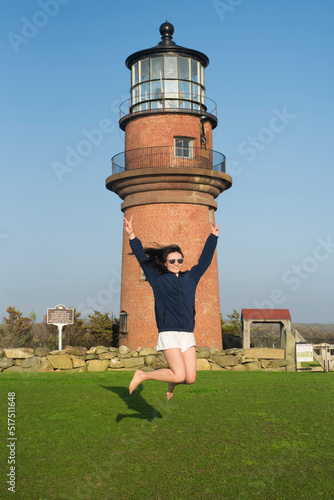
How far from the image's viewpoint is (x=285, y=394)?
1245 cm

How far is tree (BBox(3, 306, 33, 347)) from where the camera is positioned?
26464 millimetres

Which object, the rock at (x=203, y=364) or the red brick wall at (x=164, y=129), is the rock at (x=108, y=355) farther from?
the red brick wall at (x=164, y=129)

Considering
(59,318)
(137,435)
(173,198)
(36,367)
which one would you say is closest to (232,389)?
(137,435)

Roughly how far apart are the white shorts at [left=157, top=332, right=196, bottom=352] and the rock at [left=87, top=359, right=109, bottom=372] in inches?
511

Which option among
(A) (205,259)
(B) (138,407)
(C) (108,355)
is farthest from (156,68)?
(A) (205,259)

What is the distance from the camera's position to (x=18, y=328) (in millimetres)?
28922

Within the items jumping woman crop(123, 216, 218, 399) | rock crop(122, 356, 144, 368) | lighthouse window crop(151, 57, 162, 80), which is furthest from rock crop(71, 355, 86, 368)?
lighthouse window crop(151, 57, 162, 80)

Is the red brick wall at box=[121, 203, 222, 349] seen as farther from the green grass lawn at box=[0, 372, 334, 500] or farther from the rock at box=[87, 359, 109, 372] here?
the green grass lawn at box=[0, 372, 334, 500]

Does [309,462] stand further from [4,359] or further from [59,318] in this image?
[59,318]

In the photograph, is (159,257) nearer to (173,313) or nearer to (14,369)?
(173,313)

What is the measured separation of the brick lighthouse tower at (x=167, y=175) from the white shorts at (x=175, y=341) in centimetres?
1709

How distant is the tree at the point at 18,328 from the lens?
26.5m

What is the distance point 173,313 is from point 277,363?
13.4 metres

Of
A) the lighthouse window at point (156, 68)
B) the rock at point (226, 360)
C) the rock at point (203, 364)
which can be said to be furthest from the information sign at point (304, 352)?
the lighthouse window at point (156, 68)
